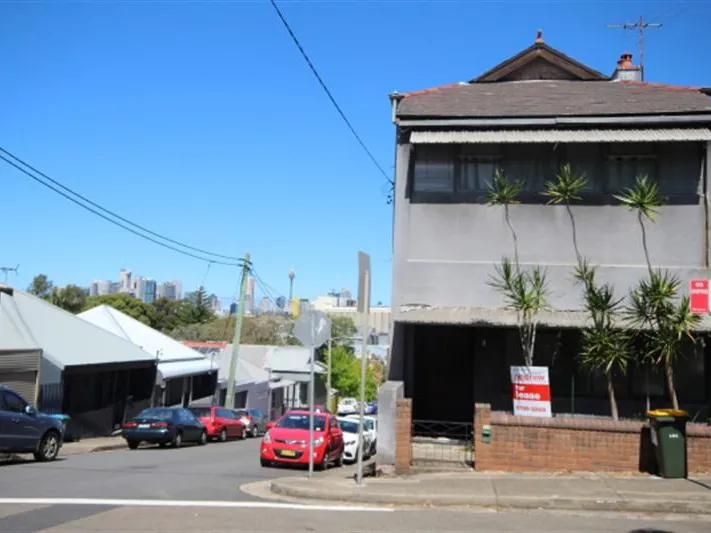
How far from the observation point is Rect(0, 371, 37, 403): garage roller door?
23.5 metres

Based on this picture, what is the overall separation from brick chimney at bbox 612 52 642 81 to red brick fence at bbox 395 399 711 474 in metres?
10.6

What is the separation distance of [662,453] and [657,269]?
4658 mm

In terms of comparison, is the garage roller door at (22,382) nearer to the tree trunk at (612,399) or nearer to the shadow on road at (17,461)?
the shadow on road at (17,461)

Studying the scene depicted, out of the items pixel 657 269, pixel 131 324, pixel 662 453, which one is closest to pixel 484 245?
pixel 657 269

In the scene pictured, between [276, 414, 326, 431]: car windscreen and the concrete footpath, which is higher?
[276, 414, 326, 431]: car windscreen

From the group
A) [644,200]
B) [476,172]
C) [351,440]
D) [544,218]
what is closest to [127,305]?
[351,440]

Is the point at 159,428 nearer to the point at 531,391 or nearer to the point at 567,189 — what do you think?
the point at 531,391

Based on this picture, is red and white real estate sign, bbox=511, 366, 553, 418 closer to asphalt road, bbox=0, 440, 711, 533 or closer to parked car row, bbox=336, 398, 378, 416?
asphalt road, bbox=0, 440, 711, 533

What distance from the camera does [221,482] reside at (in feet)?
46.5

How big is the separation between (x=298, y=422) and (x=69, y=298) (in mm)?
58912

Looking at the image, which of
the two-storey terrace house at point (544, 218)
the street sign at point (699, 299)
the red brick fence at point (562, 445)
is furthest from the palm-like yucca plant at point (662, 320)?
the red brick fence at point (562, 445)

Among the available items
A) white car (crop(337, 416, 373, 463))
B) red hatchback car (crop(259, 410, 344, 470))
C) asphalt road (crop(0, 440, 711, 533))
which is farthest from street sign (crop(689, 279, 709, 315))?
white car (crop(337, 416, 373, 463))

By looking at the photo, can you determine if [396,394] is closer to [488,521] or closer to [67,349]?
[488,521]

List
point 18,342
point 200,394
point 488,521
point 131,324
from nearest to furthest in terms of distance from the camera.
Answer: point 488,521 < point 18,342 < point 131,324 < point 200,394
